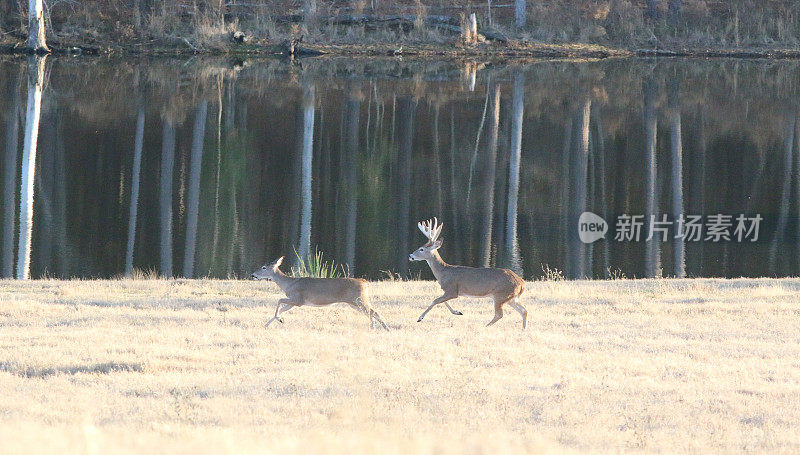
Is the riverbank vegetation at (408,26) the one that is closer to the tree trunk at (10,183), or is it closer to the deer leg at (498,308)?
the tree trunk at (10,183)

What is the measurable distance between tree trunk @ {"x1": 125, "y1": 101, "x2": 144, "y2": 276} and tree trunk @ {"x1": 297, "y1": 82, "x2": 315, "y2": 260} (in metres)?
2.73

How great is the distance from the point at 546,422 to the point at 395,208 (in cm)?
1453

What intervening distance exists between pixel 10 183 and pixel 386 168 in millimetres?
7808

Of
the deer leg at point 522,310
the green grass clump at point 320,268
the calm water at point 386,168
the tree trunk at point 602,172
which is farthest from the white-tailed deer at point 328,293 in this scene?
the tree trunk at point 602,172

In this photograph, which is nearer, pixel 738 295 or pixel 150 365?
pixel 150 365

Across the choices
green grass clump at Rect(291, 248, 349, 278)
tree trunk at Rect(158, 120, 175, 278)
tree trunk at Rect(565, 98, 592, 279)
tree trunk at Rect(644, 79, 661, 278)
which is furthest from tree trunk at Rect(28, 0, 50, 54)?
green grass clump at Rect(291, 248, 349, 278)

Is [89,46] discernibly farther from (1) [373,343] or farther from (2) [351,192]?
(1) [373,343]

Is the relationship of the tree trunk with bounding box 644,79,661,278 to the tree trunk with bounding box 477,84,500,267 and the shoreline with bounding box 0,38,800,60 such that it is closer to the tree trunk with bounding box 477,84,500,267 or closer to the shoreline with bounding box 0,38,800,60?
the tree trunk with bounding box 477,84,500,267

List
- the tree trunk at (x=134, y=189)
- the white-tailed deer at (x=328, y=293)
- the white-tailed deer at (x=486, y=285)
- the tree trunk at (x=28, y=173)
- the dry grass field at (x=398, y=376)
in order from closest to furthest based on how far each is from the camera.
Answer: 1. the dry grass field at (x=398, y=376)
2. the white-tailed deer at (x=328, y=293)
3. the white-tailed deer at (x=486, y=285)
4. the tree trunk at (x=28, y=173)
5. the tree trunk at (x=134, y=189)

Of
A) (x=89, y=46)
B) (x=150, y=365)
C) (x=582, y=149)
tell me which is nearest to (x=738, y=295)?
(x=150, y=365)

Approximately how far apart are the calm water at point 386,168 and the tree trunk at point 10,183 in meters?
0.07

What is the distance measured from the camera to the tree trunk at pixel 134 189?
18.5 meters

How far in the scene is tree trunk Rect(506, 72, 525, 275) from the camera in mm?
19297

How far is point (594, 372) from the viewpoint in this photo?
9312 mm
